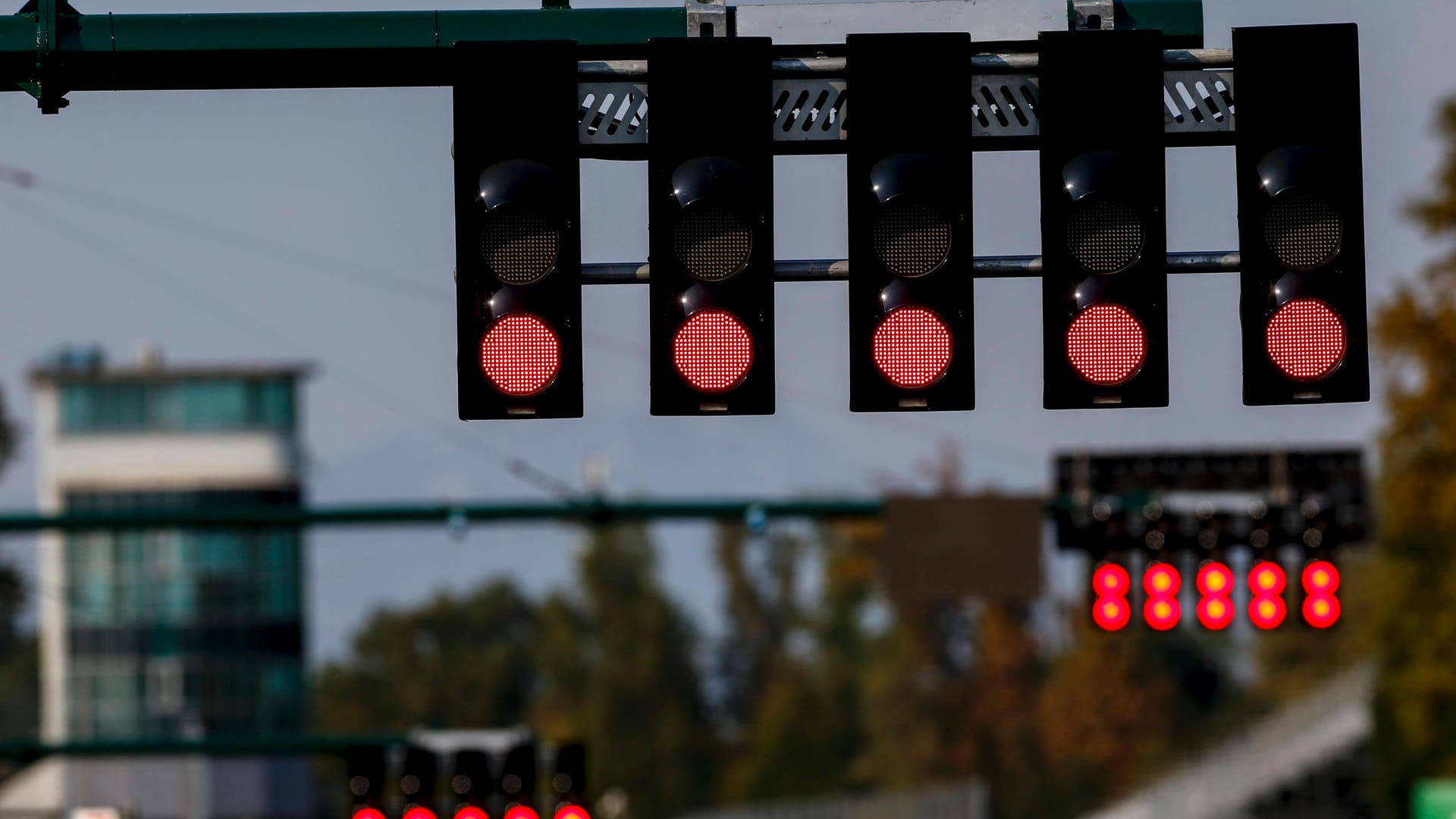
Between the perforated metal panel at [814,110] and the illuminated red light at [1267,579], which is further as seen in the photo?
the illuminated red light at [1267,579]

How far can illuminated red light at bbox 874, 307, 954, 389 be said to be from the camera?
385 inches

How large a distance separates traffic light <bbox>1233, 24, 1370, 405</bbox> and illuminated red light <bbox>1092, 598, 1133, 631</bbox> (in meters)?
13.6

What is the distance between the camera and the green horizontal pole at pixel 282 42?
34.2 ft

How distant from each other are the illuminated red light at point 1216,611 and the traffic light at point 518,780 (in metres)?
5.75

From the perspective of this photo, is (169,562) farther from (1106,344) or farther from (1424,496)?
(1106,344)

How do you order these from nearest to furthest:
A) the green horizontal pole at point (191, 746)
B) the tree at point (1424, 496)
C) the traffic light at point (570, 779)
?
the traffic light at point (570, 779) → the green horizontal pole at point (191, 746) → the tree at point (1424, 496)

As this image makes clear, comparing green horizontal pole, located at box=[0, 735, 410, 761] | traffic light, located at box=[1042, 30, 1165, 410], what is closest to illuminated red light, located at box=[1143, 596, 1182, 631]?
green horizontal pole, located at box=[0, 735, 410, 761]

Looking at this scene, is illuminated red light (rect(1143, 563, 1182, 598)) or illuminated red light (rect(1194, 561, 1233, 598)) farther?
illuminated red light (rect(1143, 563, 1182, 598))

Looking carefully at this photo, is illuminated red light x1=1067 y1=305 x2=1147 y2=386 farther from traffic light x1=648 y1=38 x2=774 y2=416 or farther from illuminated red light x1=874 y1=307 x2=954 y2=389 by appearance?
traffic light x1=648 y1=38 x2=774 y2=416

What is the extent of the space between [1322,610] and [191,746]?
31.8 ft

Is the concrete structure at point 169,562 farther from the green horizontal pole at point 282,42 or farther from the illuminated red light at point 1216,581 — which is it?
the green horizontal pole at point 282,42

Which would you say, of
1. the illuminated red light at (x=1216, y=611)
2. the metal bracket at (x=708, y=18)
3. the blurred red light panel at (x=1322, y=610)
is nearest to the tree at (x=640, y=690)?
the blurred red light panel at (x=1322, y=610)

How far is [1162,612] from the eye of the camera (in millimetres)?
23281

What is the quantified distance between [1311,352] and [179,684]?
85.5 metres
